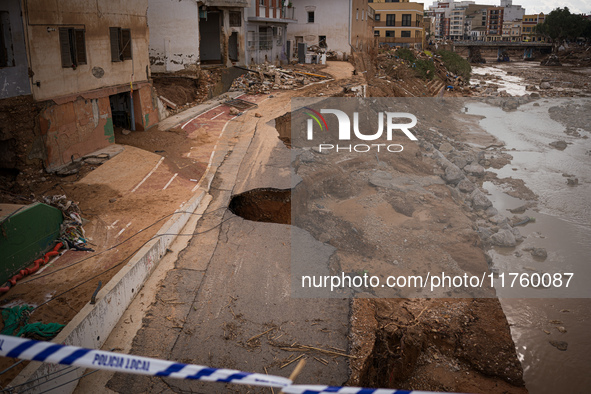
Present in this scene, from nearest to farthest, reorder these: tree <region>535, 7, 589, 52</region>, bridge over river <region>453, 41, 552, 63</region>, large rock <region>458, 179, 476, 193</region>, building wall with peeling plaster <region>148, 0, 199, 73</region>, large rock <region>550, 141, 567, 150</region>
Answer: large rock <region>458, 179, 476, 193</region>
building wall with peeling plaster <region>148, 0, 199, 73</region>
large rock <region>550, 141, 567, 150</region>
tree <region>535, 7, 589, 52</region>
bridge over river <region>453, 41, 552, 63</region>

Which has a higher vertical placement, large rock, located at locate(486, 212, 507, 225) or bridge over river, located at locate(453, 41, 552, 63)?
bridge over river, located at locate(453, 41, 552, 63)

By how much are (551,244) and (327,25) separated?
29.5 meters

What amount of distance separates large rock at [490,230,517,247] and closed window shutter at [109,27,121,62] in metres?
14.6

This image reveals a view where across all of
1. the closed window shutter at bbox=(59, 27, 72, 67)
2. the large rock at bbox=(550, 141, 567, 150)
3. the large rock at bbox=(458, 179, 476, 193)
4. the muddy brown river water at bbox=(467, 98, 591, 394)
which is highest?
the closed window shutter at bbox=(59, 27, 72, 67)

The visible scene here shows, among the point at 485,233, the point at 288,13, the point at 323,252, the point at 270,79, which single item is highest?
the point at 288,13

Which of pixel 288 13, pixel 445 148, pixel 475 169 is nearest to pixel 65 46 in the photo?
pixel 475 169

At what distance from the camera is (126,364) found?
3.65 meters

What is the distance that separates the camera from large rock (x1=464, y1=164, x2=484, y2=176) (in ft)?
73.9

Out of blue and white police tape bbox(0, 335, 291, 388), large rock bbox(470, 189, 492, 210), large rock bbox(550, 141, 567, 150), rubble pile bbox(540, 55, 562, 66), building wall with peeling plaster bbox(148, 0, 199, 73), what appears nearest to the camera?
blue and white police tape bbox(0, 335, 291, 388)

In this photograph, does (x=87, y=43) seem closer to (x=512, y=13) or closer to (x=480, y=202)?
(x=480, y=202)

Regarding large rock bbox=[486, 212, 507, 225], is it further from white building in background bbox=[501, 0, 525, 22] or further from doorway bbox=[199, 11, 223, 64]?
white building in background bbox=[501, 0, 525, 22]

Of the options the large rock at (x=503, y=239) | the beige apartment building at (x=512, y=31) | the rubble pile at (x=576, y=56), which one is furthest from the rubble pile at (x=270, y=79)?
the beige apartment building at (x=512, y=31)

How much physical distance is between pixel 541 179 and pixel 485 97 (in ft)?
82.1

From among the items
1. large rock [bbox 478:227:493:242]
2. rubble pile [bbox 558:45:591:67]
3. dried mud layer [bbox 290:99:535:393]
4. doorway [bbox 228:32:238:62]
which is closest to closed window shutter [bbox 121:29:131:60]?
dried mud layer [bbox 290:99:535:393]
